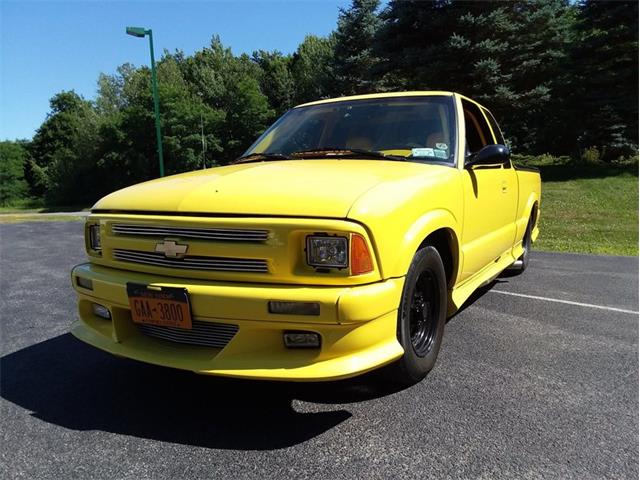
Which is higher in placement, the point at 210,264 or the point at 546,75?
the point at 546,75

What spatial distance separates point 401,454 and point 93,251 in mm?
2139

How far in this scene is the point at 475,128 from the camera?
14.3 feet

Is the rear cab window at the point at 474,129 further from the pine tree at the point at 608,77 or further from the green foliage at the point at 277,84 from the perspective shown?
the green foliage at the point at 277,84

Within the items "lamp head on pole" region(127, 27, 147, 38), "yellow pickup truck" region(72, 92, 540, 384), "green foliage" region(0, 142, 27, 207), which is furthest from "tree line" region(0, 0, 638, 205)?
"yellow pickup truck" region(72, 92, 540, 384)

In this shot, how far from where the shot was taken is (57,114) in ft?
199

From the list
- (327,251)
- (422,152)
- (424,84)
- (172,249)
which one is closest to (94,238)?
(172,249)

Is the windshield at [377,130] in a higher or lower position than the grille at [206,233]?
higher

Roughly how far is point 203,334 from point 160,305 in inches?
10.2

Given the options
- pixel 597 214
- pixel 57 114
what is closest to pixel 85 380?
pixel 597 214

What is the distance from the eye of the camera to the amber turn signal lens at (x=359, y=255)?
227cm

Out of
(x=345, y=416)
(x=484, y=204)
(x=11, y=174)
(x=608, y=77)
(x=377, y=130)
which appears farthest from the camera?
(x=11, y=174)

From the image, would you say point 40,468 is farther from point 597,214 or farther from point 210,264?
point 597,214

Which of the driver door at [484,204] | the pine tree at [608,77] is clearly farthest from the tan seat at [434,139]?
the pine tree at [608,77]

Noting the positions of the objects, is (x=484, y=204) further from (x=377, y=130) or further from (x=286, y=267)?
(x=286, y=267)
